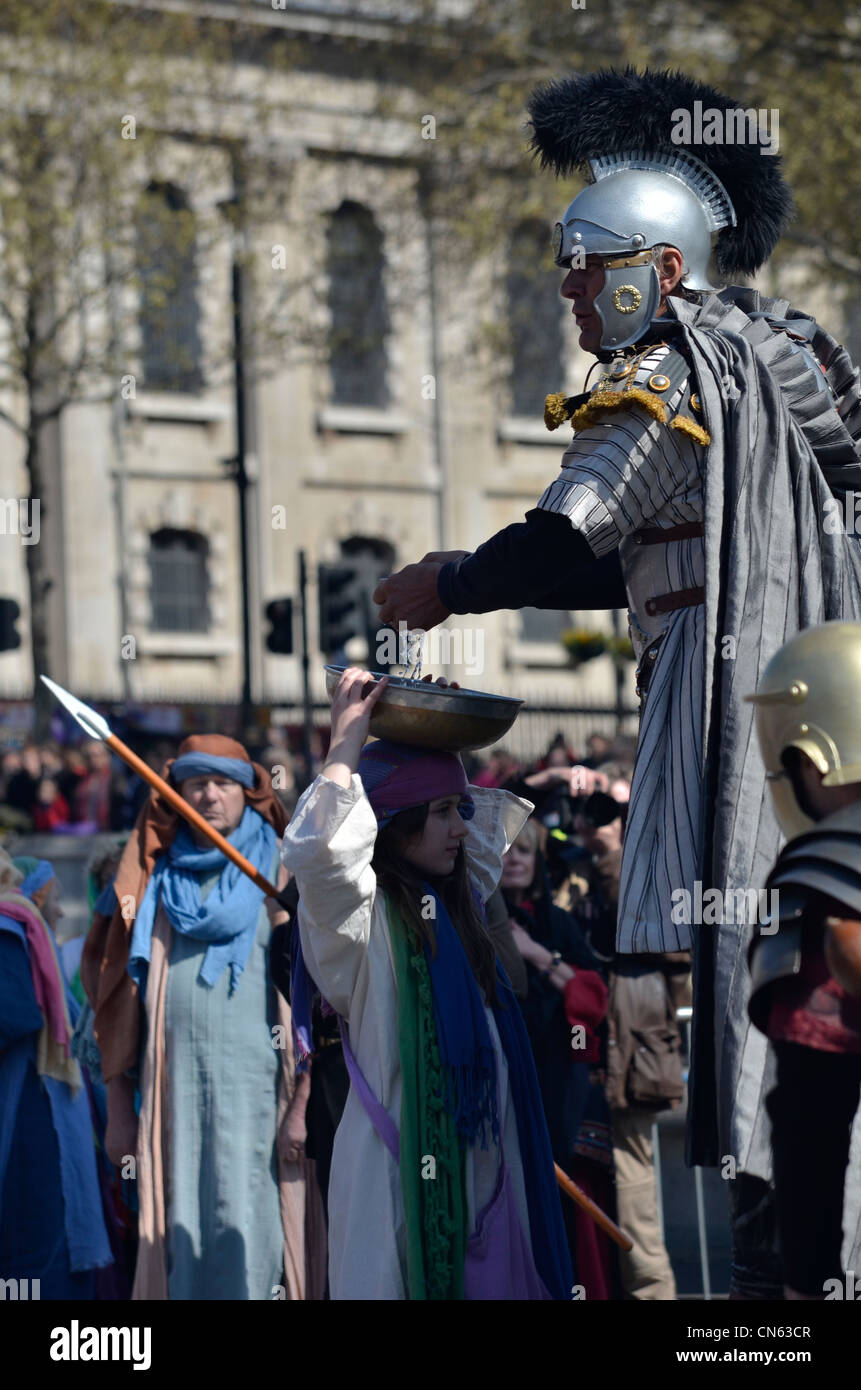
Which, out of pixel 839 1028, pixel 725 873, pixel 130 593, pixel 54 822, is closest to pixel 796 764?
pixel 839 1028

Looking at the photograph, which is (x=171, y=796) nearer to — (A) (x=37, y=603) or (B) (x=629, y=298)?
(B) (x=629, y=298)

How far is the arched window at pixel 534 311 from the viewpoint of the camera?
79.2 feet

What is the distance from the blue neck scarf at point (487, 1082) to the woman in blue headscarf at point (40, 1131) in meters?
2.32

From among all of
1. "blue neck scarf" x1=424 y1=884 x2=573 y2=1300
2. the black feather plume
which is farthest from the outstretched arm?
the black feather plume

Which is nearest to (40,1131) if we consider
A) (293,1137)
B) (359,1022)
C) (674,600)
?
(293,1137)

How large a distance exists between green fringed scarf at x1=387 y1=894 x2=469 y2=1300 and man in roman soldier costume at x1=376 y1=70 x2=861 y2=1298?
1.90 feet

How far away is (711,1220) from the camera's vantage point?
744 centimetres

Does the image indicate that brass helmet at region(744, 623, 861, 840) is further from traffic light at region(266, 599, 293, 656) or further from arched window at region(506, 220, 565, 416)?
arched window at region(506, 220, 565, 416)

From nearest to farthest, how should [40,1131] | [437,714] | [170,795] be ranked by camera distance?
[437,714]
[170,795]
[40,1131]

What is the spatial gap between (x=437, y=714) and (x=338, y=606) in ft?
40.8

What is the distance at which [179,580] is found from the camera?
32938 mm

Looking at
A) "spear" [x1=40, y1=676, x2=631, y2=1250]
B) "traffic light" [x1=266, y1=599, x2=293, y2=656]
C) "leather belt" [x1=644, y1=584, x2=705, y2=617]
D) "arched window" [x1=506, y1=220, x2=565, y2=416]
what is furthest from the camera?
"arched window" [x1=506, y1=220, x2=565, y2=416]

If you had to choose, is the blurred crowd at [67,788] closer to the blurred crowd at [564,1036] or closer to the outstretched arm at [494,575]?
the blurred crowd at [564,1036]

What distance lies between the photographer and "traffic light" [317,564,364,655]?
647 inches
